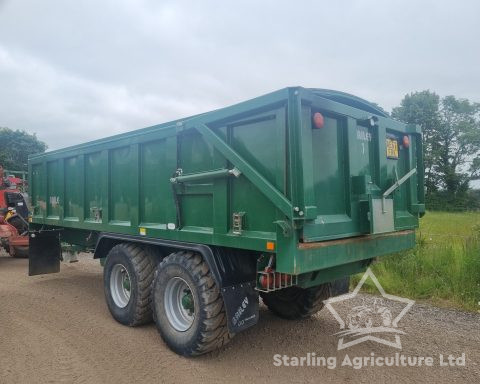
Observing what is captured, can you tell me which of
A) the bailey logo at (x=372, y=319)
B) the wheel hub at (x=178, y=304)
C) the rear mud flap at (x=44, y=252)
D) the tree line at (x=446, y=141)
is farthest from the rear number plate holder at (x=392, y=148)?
the tree line at (x=446, y=141)

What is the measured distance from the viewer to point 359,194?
3963mm

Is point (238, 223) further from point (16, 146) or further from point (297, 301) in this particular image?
point (16, 146)

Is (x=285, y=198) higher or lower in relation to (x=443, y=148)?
lower

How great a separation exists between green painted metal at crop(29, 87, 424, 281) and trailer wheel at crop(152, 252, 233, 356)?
0.31m

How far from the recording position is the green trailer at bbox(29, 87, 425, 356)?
3396mm

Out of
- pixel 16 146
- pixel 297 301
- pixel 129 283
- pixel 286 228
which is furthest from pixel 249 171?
pixel 16 146

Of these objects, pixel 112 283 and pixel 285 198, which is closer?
pixel 285 198

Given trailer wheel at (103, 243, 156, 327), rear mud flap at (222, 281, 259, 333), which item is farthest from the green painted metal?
rear mud flap at (222, 281, 259, 333)

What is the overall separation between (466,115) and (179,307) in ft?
177

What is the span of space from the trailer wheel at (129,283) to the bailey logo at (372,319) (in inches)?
93.8

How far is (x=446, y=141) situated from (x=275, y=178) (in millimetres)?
51042

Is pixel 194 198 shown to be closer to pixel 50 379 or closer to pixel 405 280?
pixel 50 379

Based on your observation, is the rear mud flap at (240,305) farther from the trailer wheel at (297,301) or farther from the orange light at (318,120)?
the orange light at (318,120)

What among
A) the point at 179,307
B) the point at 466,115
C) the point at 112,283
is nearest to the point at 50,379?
the point at 179,307
